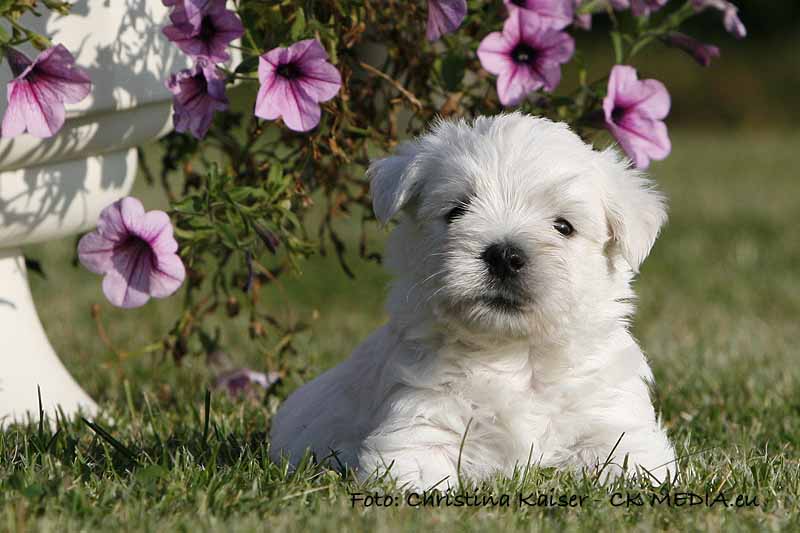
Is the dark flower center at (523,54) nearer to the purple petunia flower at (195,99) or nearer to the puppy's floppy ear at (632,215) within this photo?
the puppy's floppy ear at (632,215)

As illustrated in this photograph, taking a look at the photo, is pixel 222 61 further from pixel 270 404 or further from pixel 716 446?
pixel 716 446

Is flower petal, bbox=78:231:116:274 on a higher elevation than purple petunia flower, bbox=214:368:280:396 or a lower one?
higher

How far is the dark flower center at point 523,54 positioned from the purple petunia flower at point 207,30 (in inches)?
36.4

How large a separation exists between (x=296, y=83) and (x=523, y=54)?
815mm

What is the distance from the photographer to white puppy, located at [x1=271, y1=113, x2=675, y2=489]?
3.24m

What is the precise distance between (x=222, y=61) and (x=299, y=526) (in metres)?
1.54

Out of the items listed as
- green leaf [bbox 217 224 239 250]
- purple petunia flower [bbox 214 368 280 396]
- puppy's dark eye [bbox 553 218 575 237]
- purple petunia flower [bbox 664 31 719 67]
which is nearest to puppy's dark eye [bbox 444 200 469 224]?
puppy's dark eye [bbox 553 218 575 237]

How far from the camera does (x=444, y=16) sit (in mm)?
3730

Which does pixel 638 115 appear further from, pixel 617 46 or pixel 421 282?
pixel 421 282

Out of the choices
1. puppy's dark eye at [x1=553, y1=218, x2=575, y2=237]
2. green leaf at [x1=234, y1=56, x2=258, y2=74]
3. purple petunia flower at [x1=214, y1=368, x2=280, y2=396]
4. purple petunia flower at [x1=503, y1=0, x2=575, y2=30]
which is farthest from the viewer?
purple petunia flower at [x1=214, y1=368, x2=280, y2=396]

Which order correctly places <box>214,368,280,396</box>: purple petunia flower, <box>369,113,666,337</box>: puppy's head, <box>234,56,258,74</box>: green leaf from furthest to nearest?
<box>214,368,280,396</box>: purple petunia flower
<box>234,56,258,74</box>: green leaf
<box>369,113,666,337</box>: puppy's head

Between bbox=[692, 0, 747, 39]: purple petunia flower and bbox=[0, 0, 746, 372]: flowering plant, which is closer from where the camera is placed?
bbox=[0, 0, 746, 372]: flowering plant

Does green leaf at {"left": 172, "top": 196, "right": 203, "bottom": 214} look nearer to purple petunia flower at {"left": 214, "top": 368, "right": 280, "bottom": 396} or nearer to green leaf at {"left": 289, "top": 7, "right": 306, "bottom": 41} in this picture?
green leaf at {"left": 289, "top": 7, "right": 306, "bottom": 41}

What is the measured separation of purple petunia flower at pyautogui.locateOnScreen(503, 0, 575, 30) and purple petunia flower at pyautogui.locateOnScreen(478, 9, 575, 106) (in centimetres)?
3
